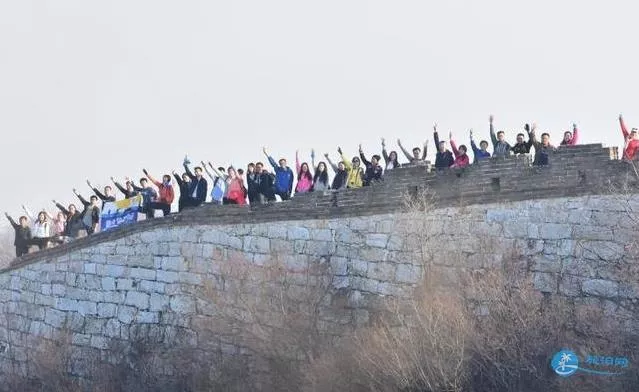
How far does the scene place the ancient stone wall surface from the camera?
1628 centimetres

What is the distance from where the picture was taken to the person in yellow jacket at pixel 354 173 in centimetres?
1933

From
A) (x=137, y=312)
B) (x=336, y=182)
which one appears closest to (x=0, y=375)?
(x=137, y=312)

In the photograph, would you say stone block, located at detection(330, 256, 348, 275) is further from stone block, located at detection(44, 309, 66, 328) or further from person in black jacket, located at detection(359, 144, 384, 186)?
stone block, located at detection(44, 309, 66, 328)

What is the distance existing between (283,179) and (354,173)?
4.54 feet

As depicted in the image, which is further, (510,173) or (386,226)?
(386,226)

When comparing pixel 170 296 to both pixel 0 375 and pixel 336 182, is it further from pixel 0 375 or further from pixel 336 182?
pixel 0 375

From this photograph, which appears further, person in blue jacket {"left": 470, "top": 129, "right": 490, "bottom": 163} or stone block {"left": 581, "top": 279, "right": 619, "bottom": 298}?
person in blue jacket {"left": 470, "top": 129, "right": 490, "bottom": 163}

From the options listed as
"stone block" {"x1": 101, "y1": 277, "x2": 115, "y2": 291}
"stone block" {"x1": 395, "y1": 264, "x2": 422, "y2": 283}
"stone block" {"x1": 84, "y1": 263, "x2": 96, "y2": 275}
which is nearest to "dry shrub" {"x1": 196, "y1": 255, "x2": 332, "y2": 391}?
"stone block" {"x1": 395, "y1": 264, "x2": 422, "y2": 283}

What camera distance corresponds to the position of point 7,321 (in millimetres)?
23766

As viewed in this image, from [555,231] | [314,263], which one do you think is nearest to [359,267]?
[314,263]

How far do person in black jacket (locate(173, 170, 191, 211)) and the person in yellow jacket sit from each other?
3393mm

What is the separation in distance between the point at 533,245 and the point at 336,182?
4138 millimetres

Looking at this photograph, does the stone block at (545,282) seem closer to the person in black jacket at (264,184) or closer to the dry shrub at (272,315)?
the dry shrub at (272,315)

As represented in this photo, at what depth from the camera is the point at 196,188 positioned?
69.4ft
